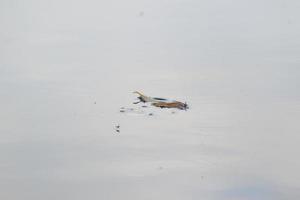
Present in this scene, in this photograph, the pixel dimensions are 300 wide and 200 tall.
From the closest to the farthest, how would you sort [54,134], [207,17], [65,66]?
[54,134] → [65,66] → [207,17]

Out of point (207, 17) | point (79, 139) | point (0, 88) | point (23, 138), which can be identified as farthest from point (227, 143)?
point (207, 17)

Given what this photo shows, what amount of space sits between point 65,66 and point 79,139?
119 centimetres

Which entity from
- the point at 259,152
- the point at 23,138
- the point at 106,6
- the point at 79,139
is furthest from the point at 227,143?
the point at 106,6

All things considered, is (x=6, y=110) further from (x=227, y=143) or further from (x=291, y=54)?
(x=291, y=54)

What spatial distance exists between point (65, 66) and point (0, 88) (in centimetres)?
55

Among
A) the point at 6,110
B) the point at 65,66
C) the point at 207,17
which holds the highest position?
the point at 207,17

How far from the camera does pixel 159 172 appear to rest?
326cm

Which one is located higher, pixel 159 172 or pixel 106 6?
pixel 106 6

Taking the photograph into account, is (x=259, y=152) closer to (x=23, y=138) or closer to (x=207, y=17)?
(x=23, y=138)

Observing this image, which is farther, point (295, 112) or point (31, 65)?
point (31, 65)

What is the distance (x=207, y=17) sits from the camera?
5574mm

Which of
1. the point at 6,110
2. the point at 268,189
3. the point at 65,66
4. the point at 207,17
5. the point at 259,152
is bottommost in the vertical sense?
the point at 268,189

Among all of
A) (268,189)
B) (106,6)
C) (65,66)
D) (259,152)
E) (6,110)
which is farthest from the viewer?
(106,6)

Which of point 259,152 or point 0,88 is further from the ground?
point 0,88
